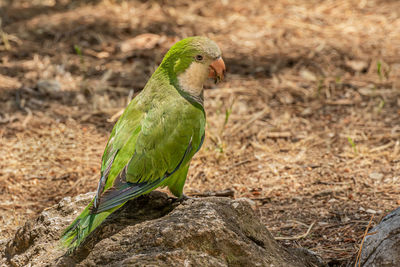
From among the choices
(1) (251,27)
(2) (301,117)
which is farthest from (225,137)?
(1) (251,27)

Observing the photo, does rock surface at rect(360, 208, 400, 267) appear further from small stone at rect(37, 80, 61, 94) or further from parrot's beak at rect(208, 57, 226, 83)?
small stone at rect(37, 80, 61, 94)

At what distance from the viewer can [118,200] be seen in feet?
7.74

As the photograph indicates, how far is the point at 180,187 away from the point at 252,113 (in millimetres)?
2328

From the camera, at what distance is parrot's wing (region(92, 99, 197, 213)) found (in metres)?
2.48

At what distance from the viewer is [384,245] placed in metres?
2.44

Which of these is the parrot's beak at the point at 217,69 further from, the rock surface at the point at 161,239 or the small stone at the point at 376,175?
the small stone at the point at 376,175

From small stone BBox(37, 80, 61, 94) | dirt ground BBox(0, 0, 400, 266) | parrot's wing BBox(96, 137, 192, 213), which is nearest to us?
parrot's wing BBox(96, 137, 192, 213)

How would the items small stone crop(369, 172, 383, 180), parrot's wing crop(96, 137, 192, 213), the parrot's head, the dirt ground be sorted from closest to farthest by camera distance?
parrot's wing crop(96, 137, 192, 213) < the parrot's head < the dirt ground < small stone crop(369, 172, 383, 180)

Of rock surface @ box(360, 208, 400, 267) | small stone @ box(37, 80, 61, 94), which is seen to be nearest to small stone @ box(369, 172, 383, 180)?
rock surface @ box(360, 208, 400, 267)

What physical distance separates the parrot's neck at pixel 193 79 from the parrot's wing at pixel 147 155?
17 centimetres

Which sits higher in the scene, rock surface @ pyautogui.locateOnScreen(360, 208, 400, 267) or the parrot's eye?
the parrot's eye

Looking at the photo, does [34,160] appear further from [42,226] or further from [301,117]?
[301,117]

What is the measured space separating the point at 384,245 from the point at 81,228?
143cm

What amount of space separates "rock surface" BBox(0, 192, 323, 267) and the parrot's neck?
1.96 ft
